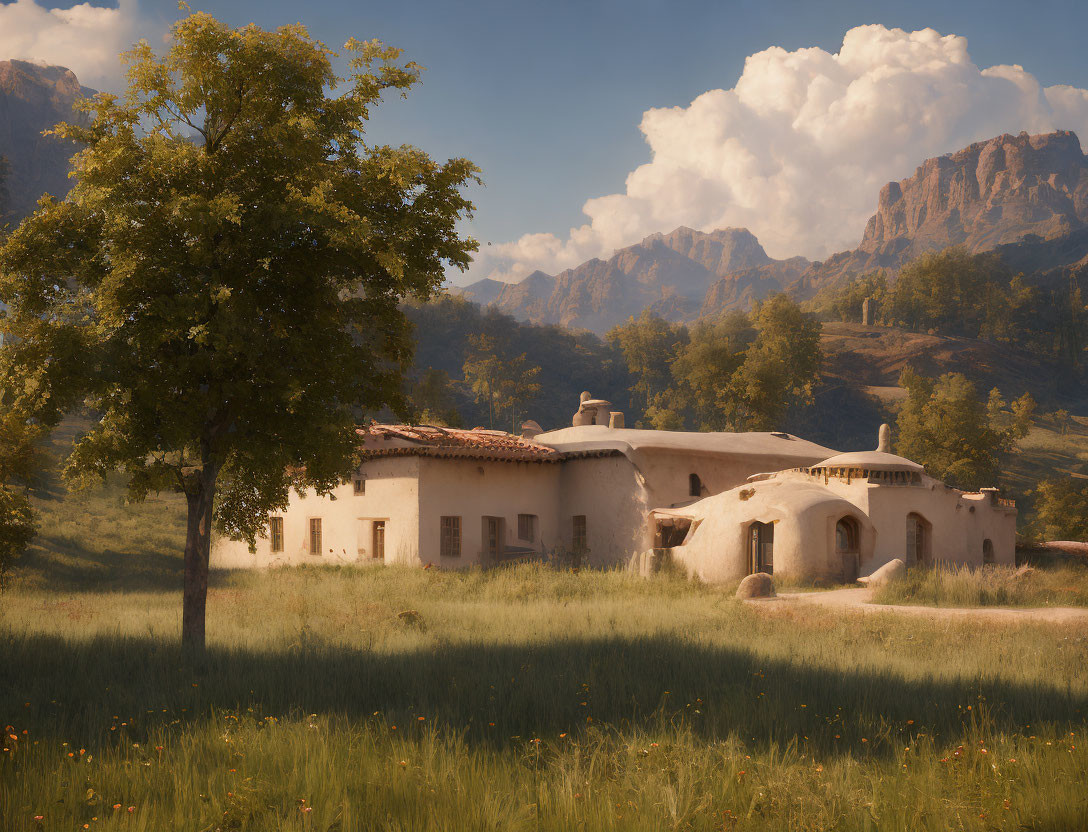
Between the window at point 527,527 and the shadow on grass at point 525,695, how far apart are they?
14438 millimetres

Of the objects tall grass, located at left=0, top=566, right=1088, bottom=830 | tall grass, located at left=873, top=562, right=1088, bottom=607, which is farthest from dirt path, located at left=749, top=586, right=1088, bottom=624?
tall grass, located at left=0, top=566, right=1088, bottom=830

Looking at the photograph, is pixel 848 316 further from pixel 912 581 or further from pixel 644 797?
pixel 644 797

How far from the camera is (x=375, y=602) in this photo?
16.3 metres

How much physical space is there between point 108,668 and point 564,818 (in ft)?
22.7

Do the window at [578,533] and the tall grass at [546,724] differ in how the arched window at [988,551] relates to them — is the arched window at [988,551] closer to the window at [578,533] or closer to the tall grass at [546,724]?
the window at [578,533]

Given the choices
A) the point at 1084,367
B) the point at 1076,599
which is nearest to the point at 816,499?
the point at 1076,599

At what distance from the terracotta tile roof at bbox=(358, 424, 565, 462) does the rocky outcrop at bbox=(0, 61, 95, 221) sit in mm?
95806

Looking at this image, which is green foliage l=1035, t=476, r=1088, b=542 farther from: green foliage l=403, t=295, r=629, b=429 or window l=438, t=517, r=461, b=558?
green foliage l=403, t=295, r=629, b=429

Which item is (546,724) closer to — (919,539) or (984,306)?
(919,539)

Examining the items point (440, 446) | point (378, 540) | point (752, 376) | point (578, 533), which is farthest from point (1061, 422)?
point (378, 540)

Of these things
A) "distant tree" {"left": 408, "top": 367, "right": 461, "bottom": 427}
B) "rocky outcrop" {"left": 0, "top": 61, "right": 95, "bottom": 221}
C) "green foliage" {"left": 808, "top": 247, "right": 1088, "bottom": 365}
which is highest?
"rocky outcrop" {"left": 0, "top": 61, "right": 95, "bottom": 221}

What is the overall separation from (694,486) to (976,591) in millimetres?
9682

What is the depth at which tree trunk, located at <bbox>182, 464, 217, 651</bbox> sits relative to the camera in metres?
11.8

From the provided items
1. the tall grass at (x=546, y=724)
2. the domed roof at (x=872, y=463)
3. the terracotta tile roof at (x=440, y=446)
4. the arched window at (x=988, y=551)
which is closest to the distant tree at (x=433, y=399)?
the terracotta tile roof at (x=440, y=446)
